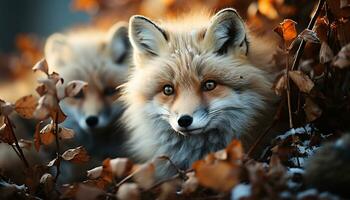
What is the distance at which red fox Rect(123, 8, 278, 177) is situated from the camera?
2.71m

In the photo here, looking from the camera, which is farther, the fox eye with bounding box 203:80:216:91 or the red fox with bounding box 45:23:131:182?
the red fox with bounding box 45:23:131:182

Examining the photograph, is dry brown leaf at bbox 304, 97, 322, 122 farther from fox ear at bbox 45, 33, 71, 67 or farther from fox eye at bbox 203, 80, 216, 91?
fox ear at bbox 45, 33, 71, 67

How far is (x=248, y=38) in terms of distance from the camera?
293 centimetres

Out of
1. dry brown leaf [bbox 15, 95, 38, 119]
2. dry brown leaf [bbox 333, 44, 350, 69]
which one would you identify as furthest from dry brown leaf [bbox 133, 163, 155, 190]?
dry brown leaf [bbox 333, 44, 350, 69]

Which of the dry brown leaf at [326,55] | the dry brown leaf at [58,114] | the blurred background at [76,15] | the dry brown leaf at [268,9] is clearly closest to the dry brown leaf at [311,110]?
the dry brown leaf at [326,55]

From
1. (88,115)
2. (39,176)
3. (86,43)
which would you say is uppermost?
(86,43)

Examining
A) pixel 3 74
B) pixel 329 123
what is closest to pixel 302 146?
pixel 329 123

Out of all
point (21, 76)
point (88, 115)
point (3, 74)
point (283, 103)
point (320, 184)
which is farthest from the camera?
point (3, 74)

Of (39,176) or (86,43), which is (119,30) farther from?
(39,176)

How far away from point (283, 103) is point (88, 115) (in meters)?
1.41

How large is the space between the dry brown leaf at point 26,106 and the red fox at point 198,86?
0.65 m

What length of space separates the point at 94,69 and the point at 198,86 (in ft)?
4.13

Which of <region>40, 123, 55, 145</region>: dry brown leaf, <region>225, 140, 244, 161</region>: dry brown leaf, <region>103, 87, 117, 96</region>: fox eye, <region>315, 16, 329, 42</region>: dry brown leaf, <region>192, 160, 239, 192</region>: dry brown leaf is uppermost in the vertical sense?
<region>315, 16, 329, 42</region>: dry brown leaf

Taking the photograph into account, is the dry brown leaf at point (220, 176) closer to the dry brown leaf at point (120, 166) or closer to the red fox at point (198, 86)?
the dry brown leaf at point (120, 166)
